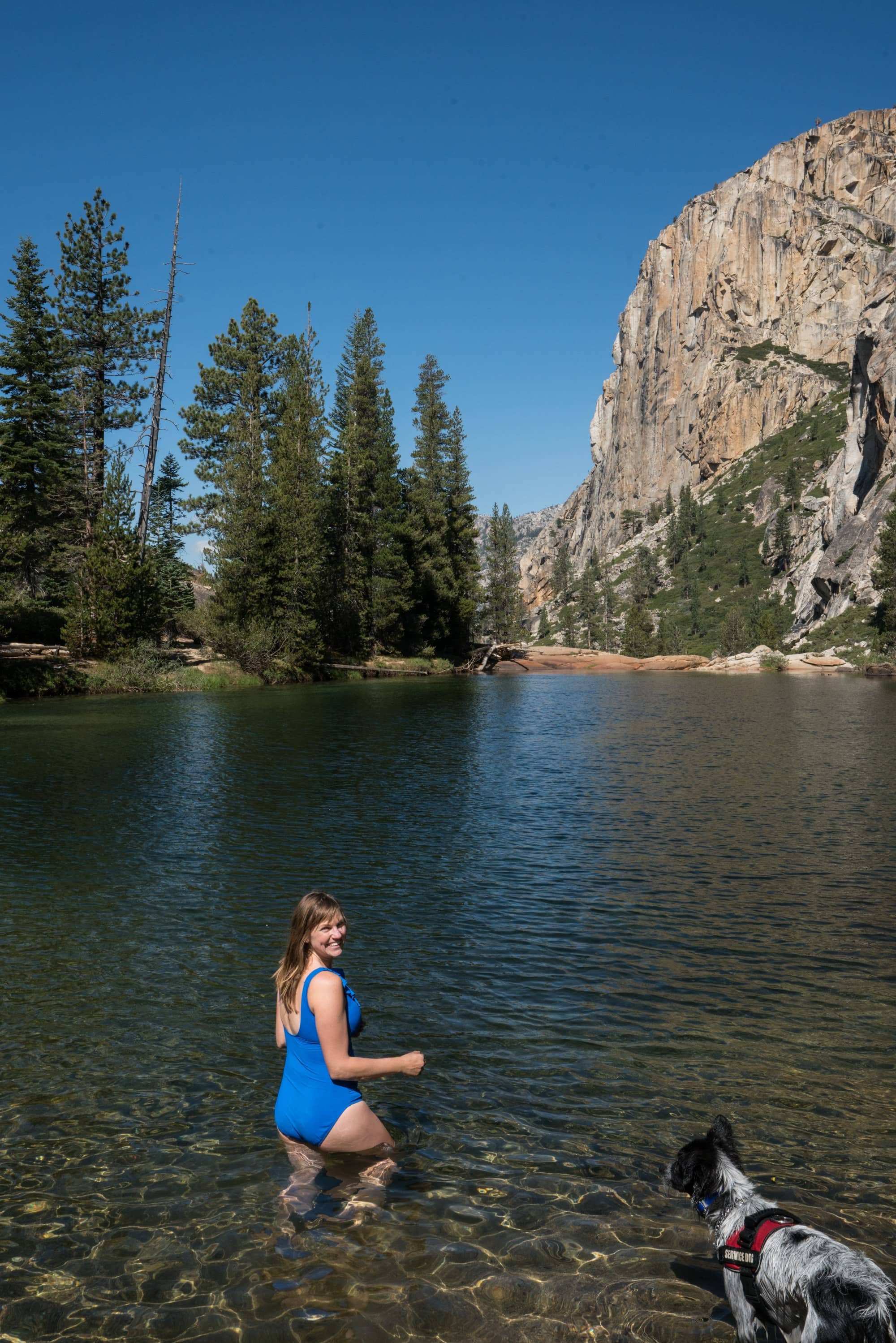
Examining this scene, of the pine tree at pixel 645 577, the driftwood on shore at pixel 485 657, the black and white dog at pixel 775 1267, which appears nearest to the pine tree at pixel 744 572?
the pine tree at pixel 645 577

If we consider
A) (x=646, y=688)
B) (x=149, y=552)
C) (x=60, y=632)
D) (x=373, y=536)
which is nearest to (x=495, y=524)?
(x=373, y=536)

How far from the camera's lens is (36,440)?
170 feet

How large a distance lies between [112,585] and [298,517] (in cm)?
1667

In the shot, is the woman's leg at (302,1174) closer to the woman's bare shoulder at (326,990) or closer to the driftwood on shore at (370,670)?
the woman's bare shoulder at (326,990)

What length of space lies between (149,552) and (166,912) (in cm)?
4466

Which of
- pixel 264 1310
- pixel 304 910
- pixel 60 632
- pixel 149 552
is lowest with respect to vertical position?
pixel 264 1310

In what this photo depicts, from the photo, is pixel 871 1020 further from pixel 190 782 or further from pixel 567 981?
pixel 190 782

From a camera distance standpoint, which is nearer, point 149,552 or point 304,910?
point 304,910

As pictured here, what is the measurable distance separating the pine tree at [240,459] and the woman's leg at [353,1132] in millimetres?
50374

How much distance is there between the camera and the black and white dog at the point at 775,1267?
10.2 ft

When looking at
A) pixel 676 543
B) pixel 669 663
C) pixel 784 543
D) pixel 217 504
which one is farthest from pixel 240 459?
pixel 676 543

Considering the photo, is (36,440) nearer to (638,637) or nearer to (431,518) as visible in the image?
(431,518)

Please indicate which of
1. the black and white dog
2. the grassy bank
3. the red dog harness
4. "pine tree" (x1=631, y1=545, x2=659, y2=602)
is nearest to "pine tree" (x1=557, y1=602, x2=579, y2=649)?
"pine tree" (x1=631, y1=545, x2=659, y2=602)

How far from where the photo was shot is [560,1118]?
6.20 m
